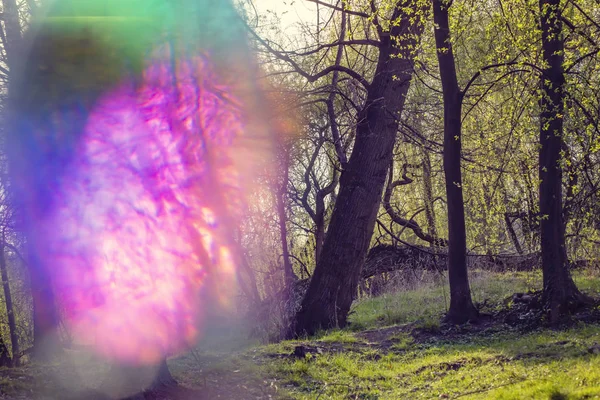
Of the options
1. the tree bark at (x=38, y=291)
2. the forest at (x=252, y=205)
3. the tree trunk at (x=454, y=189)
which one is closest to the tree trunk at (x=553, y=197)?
the forest at (x=252, y=205)

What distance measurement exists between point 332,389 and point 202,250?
17.2 feet

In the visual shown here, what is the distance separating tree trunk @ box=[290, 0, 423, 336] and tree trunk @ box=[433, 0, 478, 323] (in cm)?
93

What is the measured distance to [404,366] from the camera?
7965mm

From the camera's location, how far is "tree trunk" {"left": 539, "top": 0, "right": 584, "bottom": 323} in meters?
8.63

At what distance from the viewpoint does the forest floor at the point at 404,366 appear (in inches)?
231

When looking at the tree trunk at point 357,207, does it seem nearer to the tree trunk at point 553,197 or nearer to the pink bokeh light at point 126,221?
the tree trunk at point 553,197

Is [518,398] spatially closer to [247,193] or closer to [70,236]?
[70,236]

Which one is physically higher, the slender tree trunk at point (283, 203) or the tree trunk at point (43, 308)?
the slender tree trunk at point (283, 203)

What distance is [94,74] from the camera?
5820 millimetres

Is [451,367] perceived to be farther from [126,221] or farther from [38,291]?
[38,291]

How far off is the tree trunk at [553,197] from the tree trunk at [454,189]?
1336 mm

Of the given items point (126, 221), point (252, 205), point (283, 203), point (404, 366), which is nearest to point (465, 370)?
point (404, 366)

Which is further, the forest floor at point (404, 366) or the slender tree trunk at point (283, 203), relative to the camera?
the slender tree trunk at point (283, 203)

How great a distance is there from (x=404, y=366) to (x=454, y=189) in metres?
3.50
